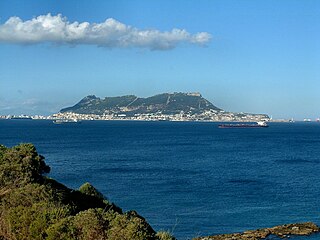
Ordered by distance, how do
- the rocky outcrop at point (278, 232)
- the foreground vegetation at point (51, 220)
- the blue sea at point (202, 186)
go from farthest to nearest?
the blue sea at point (202, 186) < the rocky outcrop at point (278, 232) < the foreground vegetation at point (51, 220)

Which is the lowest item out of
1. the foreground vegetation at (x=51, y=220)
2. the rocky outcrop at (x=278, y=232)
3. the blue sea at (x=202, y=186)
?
the rocky outcrop at (x=278, y=232)

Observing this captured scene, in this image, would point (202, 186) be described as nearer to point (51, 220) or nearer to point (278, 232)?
point (278, 232)

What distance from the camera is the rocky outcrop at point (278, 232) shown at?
128 ft

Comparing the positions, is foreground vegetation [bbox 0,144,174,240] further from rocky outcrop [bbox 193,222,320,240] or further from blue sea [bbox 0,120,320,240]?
rocky outcrop [bbox 193,222,320,240]

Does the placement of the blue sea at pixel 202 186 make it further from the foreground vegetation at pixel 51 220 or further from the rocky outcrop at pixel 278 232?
the foreground vegetation at pixel 51 220

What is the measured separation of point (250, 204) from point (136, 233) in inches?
1532

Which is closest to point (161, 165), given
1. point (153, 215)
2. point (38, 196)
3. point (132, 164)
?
point (132, 164)

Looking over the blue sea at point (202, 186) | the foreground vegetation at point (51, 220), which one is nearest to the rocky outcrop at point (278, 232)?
the blue sea at point (202, 186)

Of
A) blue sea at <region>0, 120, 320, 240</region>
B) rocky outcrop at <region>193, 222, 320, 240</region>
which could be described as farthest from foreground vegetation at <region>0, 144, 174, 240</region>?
rocky outcrop at <region>193, 222, 320, 240</region>

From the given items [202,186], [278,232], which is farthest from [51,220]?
[202,186]

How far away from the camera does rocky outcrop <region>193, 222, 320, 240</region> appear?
39.2 metres

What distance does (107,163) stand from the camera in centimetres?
8794

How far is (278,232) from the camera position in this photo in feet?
135

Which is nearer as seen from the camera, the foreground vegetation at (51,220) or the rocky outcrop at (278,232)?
the foreground vegetation at (51,220)
